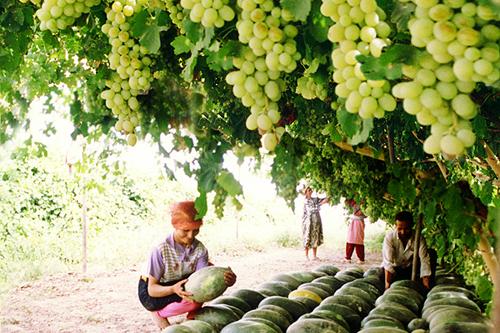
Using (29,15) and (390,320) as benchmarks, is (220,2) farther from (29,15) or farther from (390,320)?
(390,320)

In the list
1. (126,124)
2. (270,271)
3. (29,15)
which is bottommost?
(270,271)

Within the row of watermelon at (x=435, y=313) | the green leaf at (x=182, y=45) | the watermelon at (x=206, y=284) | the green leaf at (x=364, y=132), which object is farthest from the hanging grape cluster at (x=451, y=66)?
the watermelon at (x=206, y=284)

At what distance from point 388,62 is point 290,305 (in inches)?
123

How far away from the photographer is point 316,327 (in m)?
3.05

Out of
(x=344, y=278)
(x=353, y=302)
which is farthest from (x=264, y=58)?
(x=344, y=278)

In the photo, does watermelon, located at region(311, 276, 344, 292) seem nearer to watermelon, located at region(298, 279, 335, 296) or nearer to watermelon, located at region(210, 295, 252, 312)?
watermelon, located at region(298, 279, 335, 296)

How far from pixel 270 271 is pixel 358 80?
8.82 meters

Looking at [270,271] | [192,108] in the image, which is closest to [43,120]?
[192,108]

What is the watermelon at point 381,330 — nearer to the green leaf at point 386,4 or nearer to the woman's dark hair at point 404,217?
the woman's dark hair at point 404,217

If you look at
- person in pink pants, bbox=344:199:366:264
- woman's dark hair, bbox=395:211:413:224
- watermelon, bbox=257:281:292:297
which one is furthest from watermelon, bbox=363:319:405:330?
person in pink pants, bbox=344:199:366:264

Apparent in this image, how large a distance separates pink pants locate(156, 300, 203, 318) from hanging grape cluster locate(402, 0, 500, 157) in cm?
307

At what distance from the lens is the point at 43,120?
10.9 feet

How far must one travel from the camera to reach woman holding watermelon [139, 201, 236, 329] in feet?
12.0

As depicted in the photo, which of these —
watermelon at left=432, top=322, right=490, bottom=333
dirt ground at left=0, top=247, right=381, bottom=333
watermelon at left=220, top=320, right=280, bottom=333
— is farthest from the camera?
dirt ground at left=0, top=247, right=381, bottom=333
